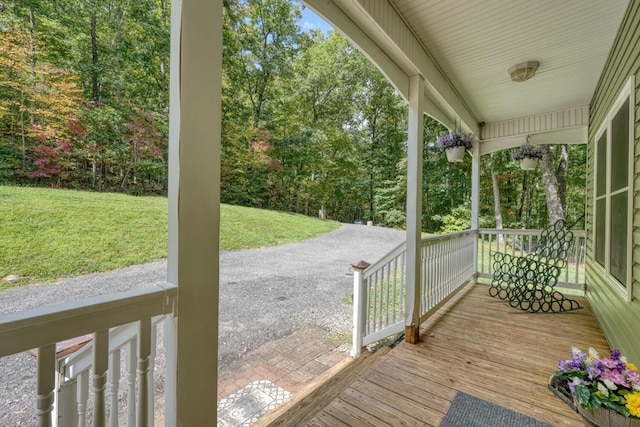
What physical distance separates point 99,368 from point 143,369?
15 cm

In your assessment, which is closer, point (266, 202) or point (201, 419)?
point (201, 419)

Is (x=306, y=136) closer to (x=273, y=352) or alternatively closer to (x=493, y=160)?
(x=493, y=160)

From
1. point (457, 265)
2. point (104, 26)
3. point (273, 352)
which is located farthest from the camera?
point (104, 26)

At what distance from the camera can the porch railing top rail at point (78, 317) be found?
68cm

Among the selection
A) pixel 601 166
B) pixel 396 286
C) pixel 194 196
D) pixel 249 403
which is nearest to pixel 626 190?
pixel 601 166

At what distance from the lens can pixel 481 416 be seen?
1.67m

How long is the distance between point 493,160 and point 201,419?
12.3 m

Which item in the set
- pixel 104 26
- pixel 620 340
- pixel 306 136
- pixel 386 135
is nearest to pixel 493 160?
pixel 386 135

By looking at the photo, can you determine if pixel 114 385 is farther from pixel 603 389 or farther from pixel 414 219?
pixel 414 219

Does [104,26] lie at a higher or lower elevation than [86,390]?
higher

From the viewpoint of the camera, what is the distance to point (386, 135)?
605 inches

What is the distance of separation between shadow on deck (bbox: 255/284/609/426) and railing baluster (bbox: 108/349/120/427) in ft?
2.97

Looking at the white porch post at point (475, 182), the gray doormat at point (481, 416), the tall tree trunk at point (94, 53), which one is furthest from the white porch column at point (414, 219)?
the tall tree trunk at point (94, 53)

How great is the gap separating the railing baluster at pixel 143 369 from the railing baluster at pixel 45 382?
22 centimetres
